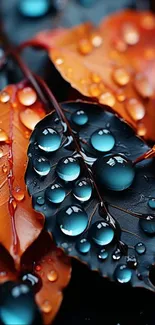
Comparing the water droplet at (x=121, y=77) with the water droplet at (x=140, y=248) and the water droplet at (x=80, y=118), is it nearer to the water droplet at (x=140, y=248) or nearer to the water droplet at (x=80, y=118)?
the water droplet at (x=80, y=118)

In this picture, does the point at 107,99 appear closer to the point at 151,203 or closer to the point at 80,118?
the point at 80,118

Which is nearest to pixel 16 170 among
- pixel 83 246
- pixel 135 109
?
pixel 83 246

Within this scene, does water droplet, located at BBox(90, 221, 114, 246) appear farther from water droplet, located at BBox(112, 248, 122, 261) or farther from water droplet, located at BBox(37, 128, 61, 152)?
water droplet, located at BBox(37, 128, 61, 152)

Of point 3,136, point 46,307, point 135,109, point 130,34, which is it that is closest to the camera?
point 46,307

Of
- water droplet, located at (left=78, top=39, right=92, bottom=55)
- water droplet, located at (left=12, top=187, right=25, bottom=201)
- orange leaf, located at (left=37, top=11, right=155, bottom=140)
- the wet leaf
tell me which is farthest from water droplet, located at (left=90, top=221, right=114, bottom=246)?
water droplet, located at (left=78, top=39, right=92, bottom=55)

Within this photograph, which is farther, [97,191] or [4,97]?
[4,97]

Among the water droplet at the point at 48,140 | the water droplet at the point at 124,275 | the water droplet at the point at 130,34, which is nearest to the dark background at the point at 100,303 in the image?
the water droplet at the point at 124,275

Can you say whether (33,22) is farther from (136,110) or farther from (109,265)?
(109,265)
